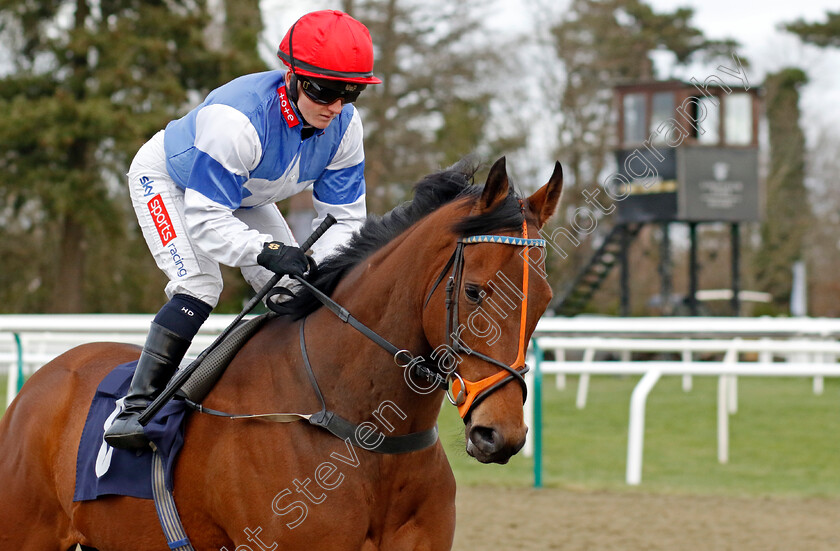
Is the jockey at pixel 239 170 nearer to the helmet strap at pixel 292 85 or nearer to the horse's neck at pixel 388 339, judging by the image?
the helmet strap at pixel 292 85

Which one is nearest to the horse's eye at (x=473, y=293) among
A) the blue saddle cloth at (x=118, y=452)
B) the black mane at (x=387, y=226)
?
the black mane at (x=387, y=226)

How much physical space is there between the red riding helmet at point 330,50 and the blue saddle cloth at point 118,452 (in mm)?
1028

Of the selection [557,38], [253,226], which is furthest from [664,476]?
[557,38]

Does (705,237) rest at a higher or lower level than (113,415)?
lower

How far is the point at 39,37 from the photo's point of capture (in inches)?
739

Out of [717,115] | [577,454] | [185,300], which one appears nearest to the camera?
[185,300]

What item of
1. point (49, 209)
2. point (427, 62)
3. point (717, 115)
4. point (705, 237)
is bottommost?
point (705, 237)

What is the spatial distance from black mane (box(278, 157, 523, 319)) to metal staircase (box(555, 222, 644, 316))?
16.0 meters

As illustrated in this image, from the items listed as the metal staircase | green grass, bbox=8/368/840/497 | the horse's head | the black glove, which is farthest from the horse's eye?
the metal staircase

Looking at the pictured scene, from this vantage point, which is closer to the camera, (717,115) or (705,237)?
(717,115)

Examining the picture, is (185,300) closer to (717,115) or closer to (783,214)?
(717,115)

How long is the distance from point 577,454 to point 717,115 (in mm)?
11898

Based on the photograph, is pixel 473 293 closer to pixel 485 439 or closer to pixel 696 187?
pixel 485 439

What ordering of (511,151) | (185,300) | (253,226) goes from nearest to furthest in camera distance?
(185,300), (253,226), (511,151)
